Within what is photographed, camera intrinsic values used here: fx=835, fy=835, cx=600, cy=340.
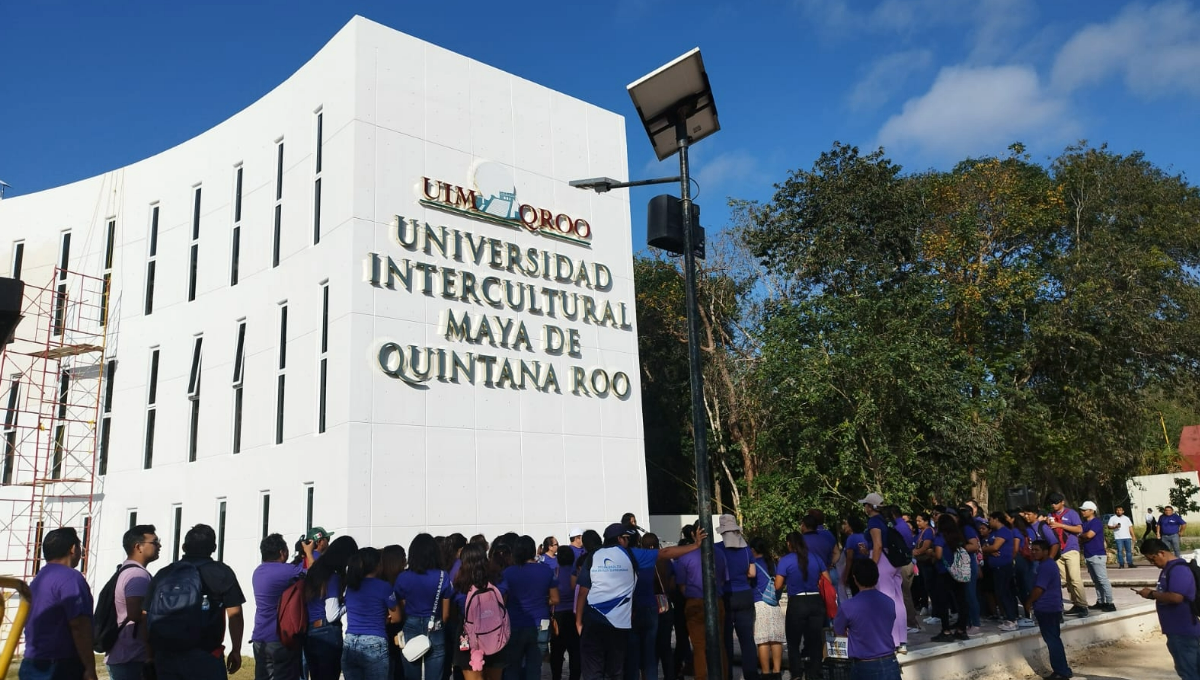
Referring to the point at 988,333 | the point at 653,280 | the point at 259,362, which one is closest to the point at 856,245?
the point at 988,333

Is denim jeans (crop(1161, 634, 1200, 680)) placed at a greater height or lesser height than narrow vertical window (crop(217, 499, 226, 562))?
lesser

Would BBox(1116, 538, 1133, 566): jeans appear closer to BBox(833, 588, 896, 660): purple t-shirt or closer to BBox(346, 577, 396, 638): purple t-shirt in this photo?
BBox(833, 588, 896, 660): purple t-shirt

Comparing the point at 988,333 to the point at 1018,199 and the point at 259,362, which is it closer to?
the point at 1018,199

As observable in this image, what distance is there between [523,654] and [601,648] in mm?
718

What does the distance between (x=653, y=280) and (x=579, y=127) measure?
43.2 ft

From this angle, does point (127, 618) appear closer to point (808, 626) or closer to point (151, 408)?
point (808, 626)

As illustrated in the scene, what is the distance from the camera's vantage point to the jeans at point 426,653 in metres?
7.05

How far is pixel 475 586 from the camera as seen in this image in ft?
22.8

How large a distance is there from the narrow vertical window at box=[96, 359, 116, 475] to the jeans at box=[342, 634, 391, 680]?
16.0 m

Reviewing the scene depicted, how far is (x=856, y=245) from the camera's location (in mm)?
25938

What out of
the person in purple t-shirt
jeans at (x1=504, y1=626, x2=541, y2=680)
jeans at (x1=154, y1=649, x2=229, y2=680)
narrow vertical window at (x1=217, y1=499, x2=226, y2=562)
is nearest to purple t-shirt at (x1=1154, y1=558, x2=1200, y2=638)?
jeans at (x1=504, y1=626, x2=541, y2=680)

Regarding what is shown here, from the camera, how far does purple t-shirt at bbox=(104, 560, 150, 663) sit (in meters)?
5.98

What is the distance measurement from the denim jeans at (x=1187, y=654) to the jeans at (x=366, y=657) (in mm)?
6494

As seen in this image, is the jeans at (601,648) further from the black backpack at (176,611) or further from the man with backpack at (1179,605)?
the man with backpack at (1179,605)
